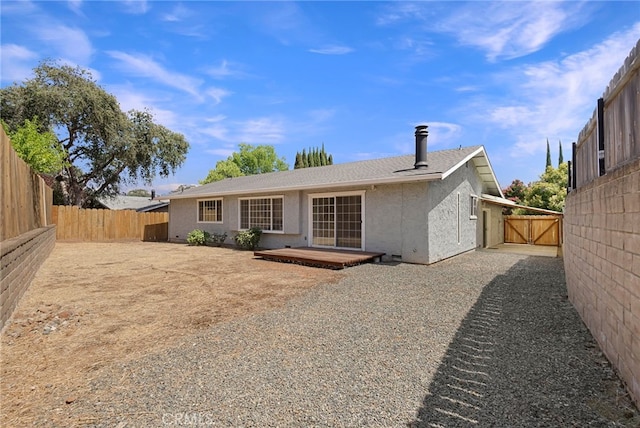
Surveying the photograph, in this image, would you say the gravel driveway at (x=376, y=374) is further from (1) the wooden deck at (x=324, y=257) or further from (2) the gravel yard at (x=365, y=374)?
(1) the wooden deck at (x=324, y=257)

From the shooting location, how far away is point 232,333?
4.07 meters

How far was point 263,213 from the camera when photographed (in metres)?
14.0

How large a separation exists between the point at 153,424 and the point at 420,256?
8498mm

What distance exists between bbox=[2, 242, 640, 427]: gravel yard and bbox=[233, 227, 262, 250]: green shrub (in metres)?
8.48

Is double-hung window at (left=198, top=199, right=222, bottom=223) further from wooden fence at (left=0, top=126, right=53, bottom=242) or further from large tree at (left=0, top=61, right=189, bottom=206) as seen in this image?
large tree at (left=0, top=61, right=189, bottom=206)

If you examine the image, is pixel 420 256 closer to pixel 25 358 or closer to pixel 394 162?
pixel 394 162

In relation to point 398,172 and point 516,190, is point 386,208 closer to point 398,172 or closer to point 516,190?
point 398,172

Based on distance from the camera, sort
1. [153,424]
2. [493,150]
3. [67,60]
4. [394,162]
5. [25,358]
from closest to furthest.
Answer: [153,424]
[25,358]
[394,162]
[493,150]
[67,60]

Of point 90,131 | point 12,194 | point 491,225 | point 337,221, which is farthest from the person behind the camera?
point 90,131

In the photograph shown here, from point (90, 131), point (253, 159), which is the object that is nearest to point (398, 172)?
point (90, 131)

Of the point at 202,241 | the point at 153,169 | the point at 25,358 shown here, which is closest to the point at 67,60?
the point at 153,169

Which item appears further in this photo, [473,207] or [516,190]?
[516,190]

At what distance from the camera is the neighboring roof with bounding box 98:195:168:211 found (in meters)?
30.7

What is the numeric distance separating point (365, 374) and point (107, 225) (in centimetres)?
2050
